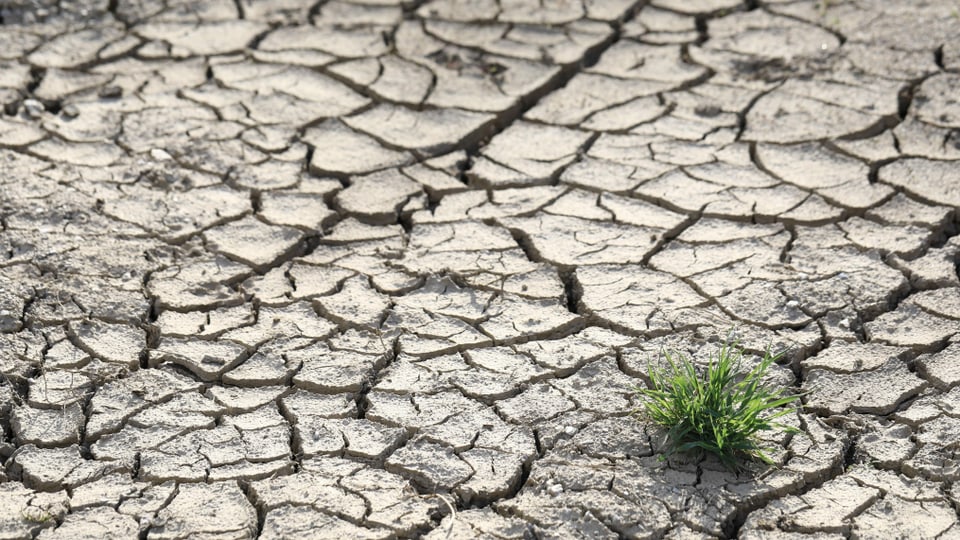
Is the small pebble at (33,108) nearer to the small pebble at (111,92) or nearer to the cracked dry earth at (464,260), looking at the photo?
the cracked dry earth at (464,260)

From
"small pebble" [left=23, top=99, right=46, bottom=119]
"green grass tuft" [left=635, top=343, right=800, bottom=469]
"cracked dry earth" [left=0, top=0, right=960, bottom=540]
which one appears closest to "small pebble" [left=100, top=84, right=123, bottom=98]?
"cracked dry earth" [left=0, top=0, right=960, bottom=540]

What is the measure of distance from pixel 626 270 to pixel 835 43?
75.9 inches

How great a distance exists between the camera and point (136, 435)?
3346 mm

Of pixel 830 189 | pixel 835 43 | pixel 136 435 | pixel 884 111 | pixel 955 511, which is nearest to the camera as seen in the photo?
pixel 955 511

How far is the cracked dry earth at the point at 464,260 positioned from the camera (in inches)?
125

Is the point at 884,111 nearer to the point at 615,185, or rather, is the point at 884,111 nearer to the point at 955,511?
the point at 615,185

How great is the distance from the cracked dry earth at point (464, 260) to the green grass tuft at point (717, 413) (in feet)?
0.21

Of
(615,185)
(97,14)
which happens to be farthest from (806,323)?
(97,14)

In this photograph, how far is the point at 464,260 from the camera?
4113 millimetres

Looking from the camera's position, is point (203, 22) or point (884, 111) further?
point (203, 22)

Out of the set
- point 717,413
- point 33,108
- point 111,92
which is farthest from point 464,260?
point 33,108

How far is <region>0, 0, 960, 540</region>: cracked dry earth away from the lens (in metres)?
3.18

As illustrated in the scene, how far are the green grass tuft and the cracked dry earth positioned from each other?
2.6 inches

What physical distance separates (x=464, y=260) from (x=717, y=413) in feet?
3.91
